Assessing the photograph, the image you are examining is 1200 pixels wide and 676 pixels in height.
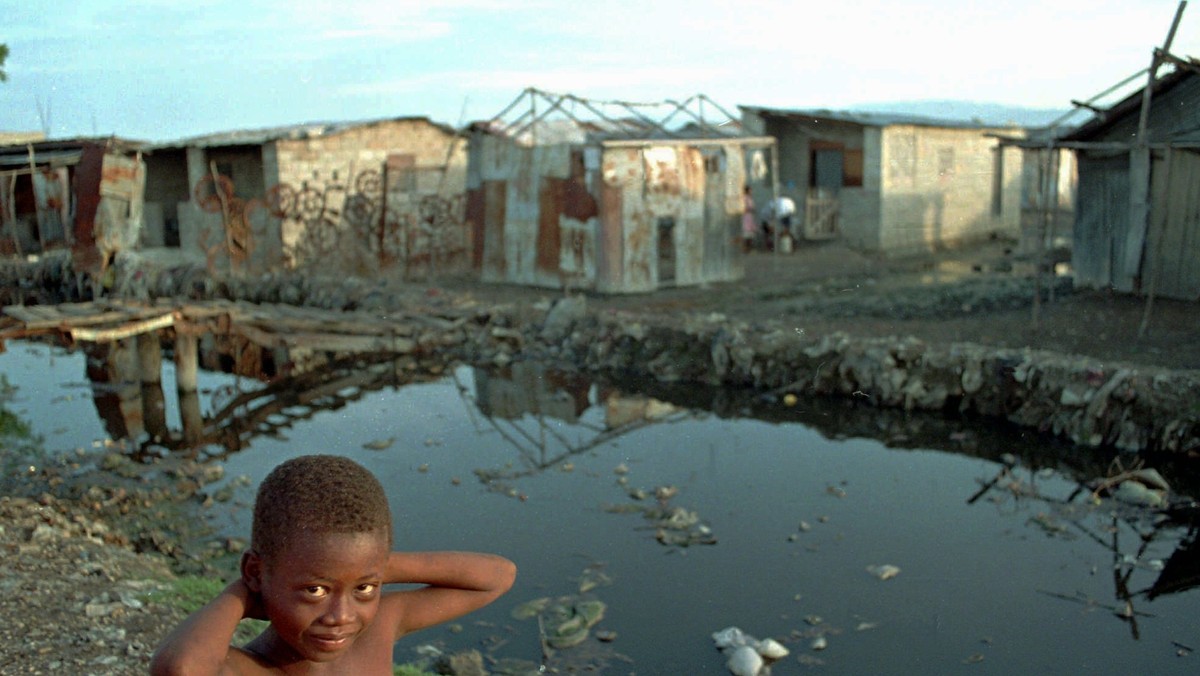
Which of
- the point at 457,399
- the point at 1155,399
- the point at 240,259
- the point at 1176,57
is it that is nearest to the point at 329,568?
the point at 1155,399

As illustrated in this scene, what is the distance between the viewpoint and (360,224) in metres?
18.2

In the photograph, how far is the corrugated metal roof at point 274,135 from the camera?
56.4 ft

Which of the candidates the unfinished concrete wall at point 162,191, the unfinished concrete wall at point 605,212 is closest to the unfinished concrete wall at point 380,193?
the unfinished concrete wall at point 605,212

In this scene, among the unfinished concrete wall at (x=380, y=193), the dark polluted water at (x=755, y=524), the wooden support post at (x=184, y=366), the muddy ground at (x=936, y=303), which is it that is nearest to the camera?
the dark polluted water at (x=755, y=524)

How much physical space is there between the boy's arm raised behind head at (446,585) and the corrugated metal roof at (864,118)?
60.9ft

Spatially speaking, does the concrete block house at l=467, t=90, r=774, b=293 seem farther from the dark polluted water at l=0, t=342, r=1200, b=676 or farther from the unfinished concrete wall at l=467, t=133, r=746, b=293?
the dark polluted water at l=0, t=342, r=1200, b=676

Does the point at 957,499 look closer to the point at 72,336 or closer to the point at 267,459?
the point at 267,459

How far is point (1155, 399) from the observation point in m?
8.15

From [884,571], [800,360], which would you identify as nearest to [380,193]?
[800,360]

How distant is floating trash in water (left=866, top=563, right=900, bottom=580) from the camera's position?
6.09 m

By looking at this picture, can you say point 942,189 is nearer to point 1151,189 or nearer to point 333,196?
point 1151,189

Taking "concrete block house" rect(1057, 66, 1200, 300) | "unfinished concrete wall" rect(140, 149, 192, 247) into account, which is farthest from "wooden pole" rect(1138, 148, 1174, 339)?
"unfinished concrete wall" rect(140, 149, 192, 247)

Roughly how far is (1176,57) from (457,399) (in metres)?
7.82

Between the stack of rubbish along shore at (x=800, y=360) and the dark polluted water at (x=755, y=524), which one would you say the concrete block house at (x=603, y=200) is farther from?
the dark polluted water at (x=755, y=524)
